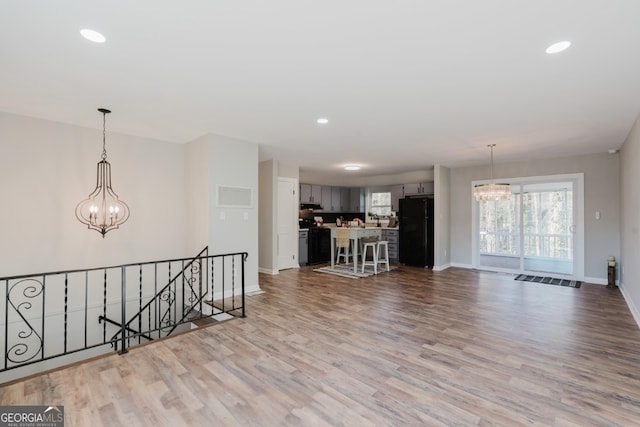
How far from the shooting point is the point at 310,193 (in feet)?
28.2

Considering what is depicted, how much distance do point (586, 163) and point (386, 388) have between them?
6142mm

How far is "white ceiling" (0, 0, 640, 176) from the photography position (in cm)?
182

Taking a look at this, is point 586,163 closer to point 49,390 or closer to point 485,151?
point 485,151

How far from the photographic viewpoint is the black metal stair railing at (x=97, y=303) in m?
3.68

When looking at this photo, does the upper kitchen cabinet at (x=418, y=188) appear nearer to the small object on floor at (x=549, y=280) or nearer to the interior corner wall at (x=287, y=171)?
the small object on floor at (x=549, y=280)

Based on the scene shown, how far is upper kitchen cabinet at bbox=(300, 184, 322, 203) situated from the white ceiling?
4100 mm

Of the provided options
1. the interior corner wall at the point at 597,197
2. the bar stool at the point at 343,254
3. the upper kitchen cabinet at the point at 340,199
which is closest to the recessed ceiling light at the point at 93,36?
the bar stool at the point at 343,254

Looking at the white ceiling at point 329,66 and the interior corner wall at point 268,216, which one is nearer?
the white ceiling at point 329,66

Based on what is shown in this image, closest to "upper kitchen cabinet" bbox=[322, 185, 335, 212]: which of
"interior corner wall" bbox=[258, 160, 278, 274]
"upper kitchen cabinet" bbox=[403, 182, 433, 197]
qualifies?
"upper kitchen cabinet" bbox=[403, 182, 433, 197]

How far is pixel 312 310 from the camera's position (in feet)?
13.1

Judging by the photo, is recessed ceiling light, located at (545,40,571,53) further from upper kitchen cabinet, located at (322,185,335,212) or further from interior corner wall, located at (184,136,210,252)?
upper kitchen cabinet, located at (322,185,335,212)

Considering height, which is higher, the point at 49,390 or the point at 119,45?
the point at 119,45

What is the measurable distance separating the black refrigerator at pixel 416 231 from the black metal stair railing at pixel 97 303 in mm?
4418

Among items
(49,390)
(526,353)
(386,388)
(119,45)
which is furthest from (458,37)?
(49,390)
